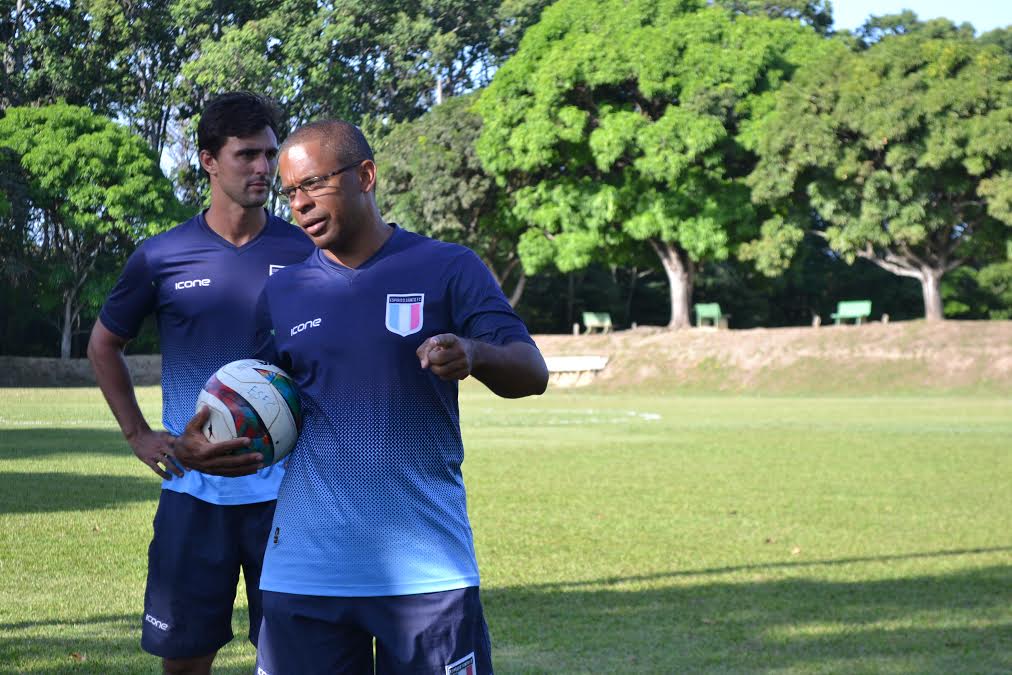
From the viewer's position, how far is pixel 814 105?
50.8m

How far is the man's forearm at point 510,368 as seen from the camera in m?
3.60

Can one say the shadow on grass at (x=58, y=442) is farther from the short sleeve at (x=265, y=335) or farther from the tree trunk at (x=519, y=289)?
the tree trunk at (x=519, y=289)

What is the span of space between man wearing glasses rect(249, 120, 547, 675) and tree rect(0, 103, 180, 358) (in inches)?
2037

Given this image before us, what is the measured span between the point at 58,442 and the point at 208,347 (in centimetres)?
1704

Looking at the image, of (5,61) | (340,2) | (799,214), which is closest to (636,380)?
(799,214)

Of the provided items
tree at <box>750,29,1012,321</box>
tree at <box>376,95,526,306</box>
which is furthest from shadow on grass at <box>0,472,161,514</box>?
tree at <box>376,95,526,306</box>

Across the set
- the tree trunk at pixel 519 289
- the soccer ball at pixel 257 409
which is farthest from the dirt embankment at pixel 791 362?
the soccer ball at pixel 257 409

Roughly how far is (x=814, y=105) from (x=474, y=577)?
49.3 m

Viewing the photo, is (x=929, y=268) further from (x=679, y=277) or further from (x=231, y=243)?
(x=231, y=243)

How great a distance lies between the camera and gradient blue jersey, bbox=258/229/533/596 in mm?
3758

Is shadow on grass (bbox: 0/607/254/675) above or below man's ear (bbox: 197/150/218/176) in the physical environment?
below

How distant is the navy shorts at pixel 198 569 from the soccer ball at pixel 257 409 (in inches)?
40.3

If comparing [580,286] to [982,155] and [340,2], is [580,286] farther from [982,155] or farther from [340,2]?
[982,155]

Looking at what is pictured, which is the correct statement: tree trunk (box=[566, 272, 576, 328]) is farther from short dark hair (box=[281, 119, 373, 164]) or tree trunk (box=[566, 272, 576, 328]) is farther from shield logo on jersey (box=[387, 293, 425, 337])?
shield logo on jersey (box=[387, 293, 425, 337])
